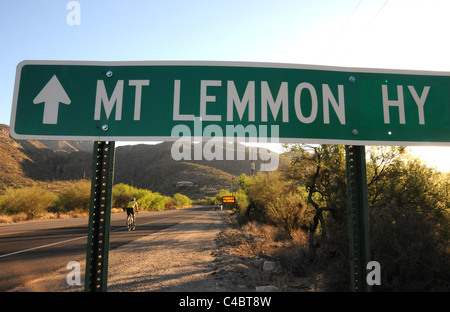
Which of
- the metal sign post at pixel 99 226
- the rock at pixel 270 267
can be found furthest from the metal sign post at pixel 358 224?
the rock at pixel 270 267

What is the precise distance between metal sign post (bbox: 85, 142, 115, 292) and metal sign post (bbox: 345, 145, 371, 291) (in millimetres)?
1537

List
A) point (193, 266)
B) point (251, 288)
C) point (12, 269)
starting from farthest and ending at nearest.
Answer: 1. point (193, 266)
2. point (12, 269)
3. point (251, 288)

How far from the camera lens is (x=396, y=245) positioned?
3439mm

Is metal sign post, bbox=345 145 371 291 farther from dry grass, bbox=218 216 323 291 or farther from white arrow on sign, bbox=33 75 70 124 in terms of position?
dry grass, bbox=218 216 323 291

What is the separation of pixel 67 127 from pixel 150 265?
4.90 meters

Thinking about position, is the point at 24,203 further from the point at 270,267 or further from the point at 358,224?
the point at 358,224

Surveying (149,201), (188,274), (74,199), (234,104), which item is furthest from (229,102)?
(149,201)

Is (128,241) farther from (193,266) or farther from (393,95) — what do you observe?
(393,95)

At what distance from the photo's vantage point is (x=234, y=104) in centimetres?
184

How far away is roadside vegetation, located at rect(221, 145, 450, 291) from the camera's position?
328cm

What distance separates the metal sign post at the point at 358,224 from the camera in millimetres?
1623

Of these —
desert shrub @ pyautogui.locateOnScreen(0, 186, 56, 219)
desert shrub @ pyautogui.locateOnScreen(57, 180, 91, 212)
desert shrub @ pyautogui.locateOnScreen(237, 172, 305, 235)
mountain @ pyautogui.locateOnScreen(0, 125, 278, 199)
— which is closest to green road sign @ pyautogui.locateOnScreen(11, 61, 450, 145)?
desert shrub @ pyautogui.locateOnScreen(237, 172, 305, 235)

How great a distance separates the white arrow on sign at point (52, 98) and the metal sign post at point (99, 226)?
45 centimetres

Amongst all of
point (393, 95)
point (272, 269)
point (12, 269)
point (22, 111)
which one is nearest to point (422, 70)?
point (393, 95)
